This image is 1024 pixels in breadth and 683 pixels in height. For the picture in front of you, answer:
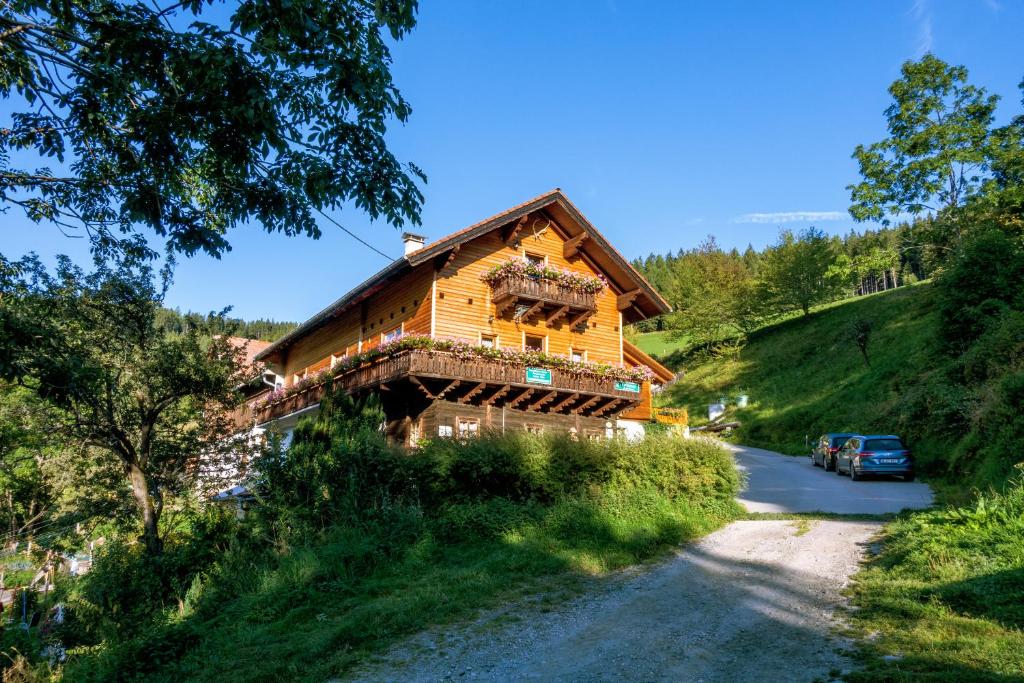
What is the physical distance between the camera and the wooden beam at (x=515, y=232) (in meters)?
25.6

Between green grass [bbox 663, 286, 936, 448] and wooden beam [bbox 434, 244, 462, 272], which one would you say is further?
green grass [bbox 663, 286, 936, 448]

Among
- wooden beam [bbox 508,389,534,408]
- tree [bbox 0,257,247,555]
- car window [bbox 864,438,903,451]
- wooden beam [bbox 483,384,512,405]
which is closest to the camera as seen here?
tree [bbox 0,257,247,555]

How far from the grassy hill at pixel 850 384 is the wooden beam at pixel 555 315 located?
43.8 feet

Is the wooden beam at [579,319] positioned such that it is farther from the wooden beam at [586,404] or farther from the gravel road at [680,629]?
Answer: the gravel road at [680,629]

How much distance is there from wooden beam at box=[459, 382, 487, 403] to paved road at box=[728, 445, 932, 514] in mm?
8249

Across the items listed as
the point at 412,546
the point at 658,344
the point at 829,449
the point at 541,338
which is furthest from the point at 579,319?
the point at 658,344

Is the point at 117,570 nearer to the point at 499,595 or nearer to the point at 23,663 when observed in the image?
the point at 23,663

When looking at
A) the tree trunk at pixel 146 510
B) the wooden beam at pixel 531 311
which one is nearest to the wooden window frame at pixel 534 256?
the wooden beam at pixel 531 311

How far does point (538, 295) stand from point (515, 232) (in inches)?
121

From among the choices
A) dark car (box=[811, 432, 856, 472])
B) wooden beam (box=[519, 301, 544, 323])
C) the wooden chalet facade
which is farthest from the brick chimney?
dark car (box=[811, 432, 856, 472])

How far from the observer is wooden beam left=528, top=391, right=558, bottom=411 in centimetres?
2347

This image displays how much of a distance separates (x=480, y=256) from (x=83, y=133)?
17354 millimetres

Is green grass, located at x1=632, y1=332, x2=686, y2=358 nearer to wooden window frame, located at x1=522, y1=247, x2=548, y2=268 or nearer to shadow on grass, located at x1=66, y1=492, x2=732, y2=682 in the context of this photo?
wooden window frame, located at x1=522, y1=247, x2=548, y2=268

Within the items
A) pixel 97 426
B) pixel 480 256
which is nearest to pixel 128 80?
pixel 97 426
